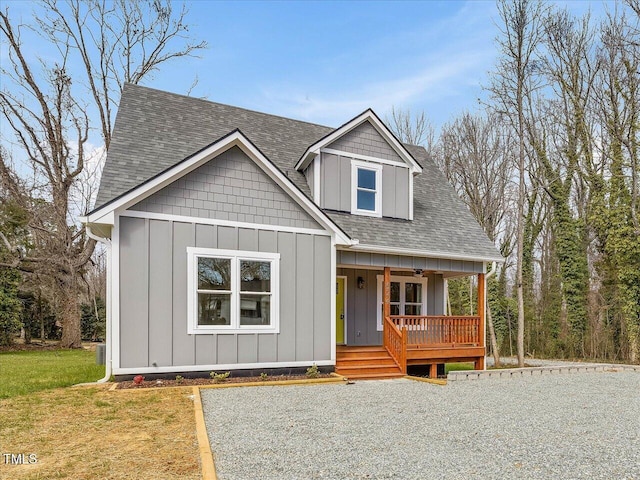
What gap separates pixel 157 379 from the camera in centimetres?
799

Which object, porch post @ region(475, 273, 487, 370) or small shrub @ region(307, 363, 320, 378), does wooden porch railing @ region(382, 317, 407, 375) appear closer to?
small shrub @ region(307, 363, 320, 378)

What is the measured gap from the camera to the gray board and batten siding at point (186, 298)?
7926mm

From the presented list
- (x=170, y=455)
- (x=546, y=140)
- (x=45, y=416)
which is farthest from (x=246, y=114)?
(x=546, y=140)

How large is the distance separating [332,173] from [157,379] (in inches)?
245

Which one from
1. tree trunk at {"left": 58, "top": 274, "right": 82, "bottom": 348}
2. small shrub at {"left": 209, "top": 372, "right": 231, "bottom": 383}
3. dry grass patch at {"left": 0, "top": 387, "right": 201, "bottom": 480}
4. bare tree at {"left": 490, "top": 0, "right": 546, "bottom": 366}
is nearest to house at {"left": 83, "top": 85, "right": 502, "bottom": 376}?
small shrub at {"left": 209, "top": 372, "right": 231, "bottom": 383}

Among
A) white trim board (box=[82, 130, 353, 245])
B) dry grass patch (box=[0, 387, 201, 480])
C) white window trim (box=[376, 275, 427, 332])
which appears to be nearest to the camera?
dry grass patch (box=[0, 387, 201, 480])

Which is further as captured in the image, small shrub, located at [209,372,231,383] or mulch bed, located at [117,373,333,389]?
small shrub, located at [209,372,231,383]

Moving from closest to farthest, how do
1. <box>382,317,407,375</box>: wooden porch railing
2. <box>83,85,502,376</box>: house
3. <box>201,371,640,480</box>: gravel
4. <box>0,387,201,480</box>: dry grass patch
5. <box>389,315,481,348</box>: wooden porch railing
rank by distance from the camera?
<box>0,387,201,480</box>: dry grass patch → <box>201,371,640,480</box>: gravel → <box>83,85,502,376</box>: house → <box>382,317,407,375</box>: wooden porch railing → <box>389,315,481,348</box>: wooden porch railing

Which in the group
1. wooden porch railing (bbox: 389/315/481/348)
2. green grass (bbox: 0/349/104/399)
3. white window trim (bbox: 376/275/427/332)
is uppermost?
white window trim (bbox: 376/275/427/332)

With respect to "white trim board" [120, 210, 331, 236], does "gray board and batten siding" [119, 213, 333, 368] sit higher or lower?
lower

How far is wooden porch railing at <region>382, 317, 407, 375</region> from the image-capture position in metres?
10.2

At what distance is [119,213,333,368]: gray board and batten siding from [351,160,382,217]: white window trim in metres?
2.10

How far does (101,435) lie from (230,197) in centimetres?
514

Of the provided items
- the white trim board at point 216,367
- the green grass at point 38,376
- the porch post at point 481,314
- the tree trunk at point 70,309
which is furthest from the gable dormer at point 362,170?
the tree trunk at point 70,309
